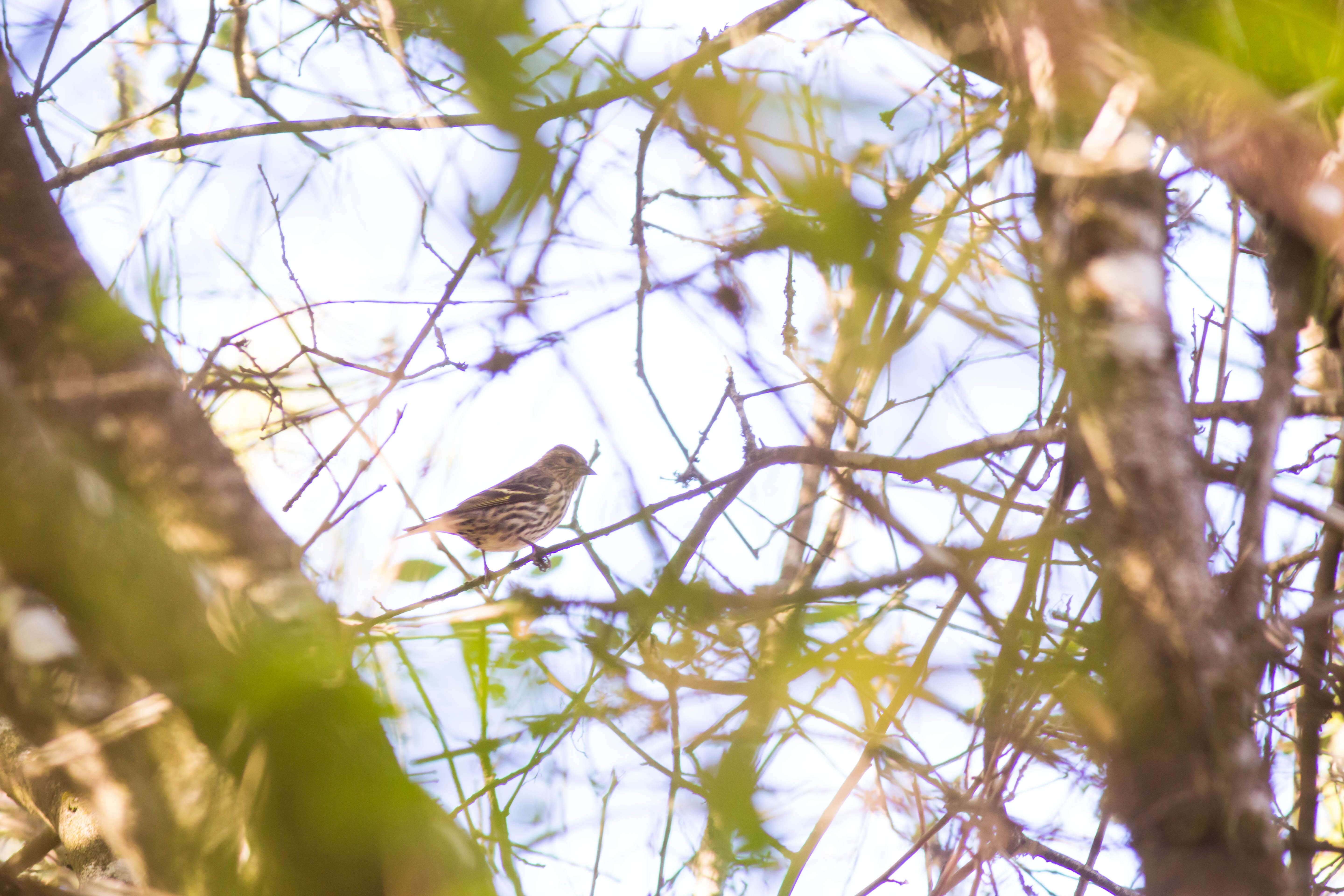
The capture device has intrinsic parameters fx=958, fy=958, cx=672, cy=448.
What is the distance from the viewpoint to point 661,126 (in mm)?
1493

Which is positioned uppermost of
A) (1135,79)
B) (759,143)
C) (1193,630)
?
(1135,79)

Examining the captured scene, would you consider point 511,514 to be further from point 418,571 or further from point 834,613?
point 834,613

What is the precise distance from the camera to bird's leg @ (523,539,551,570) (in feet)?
9.46

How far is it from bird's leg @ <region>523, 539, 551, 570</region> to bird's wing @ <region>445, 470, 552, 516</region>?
1919mm

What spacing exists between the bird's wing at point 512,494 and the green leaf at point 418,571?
4220mm

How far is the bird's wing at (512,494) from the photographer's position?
635 centimetres

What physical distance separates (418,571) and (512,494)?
4.84 m

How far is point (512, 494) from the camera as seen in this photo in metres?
6.58

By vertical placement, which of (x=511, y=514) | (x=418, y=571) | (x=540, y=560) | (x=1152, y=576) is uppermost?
(x=511, y=514)

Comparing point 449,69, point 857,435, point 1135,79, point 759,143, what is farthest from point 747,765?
point 857,435

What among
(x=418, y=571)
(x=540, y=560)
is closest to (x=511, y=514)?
(x=540, y=560)

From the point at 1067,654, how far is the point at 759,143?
1073 millimetres

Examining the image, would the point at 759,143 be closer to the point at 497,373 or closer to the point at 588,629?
the point at 588,629

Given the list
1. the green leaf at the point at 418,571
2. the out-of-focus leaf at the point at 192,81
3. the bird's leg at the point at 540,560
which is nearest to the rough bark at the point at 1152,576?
the green leaf at the point at 418,571
